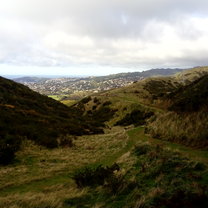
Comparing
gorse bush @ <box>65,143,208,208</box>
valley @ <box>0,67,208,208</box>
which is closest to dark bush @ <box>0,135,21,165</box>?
valley @ <box>0,67,208,208</box>

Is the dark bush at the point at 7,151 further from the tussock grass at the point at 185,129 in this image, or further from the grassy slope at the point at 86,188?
the tussock grass at the point at 185,129

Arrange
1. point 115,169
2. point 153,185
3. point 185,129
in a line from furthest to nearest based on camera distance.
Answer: point 185,129 < point 115,169 < point 153,185

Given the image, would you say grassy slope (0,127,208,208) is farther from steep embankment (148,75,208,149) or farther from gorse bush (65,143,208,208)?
steep embankment (148,75,208,149)

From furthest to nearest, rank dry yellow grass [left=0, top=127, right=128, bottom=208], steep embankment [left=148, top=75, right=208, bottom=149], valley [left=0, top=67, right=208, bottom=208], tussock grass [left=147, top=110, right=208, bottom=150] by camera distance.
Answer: steep embankment [left=148, top=75, right=208, bottom=149] < tussock grass [left=147, top=110, right=208, bottom=150] < dry yellow grass [left=0, top=127, right=128, bottom=208] < valley [left=0, top=67, right=208, bottom=208]

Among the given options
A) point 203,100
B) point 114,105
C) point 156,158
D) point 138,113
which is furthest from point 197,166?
point 114,105

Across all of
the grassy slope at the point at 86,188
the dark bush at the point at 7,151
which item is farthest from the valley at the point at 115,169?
the dark bush at the point at 7,151

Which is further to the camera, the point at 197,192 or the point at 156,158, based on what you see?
the point at 156,158

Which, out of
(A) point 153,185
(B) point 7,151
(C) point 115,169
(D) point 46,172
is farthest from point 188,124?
(B) point 7,151

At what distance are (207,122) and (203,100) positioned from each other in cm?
436

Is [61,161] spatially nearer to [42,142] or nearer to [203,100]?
[42,142]

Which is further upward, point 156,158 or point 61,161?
point 156,158

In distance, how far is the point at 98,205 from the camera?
661 centimetres

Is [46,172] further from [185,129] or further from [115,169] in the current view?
[185,129]

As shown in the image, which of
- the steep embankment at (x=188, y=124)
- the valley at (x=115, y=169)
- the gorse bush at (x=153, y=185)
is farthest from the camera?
the steep embankment at (x=188, y=124)
